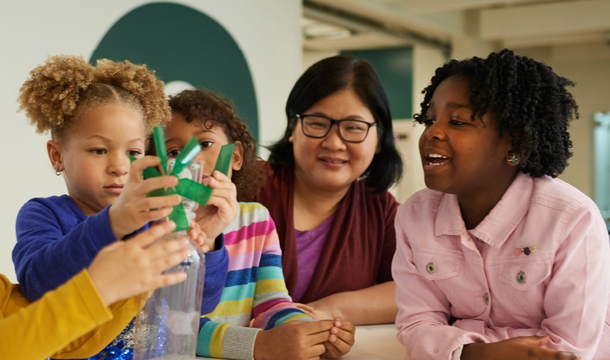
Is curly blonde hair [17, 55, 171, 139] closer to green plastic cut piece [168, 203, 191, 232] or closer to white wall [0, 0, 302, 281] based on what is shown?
green plastic cut piece [168, 203, 191, 232]

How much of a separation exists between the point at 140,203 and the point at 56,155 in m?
0.46

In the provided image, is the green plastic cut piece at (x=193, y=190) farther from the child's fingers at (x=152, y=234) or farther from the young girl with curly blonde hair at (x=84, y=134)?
the young girl with curly blonde hair at (x=84, y=134)

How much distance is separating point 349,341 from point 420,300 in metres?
0.21

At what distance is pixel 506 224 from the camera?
118cm

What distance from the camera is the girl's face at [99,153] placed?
1.01m

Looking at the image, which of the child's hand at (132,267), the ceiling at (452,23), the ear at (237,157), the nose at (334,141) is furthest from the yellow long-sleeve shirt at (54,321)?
the ceiling at (452,23)

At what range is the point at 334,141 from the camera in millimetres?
1716

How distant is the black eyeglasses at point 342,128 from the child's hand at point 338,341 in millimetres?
756

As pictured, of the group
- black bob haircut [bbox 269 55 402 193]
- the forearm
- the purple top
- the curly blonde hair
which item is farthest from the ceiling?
the curly blonde hair

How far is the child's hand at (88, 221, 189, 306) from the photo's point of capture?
26.4 inches

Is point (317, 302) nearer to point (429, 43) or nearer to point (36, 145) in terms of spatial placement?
point (36, 145)

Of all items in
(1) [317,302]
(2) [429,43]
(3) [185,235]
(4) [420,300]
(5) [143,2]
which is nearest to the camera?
(3) [185,235]

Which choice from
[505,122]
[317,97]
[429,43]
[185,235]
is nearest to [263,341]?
[185,235]

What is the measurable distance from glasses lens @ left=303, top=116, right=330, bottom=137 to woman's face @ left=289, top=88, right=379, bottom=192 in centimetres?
2
